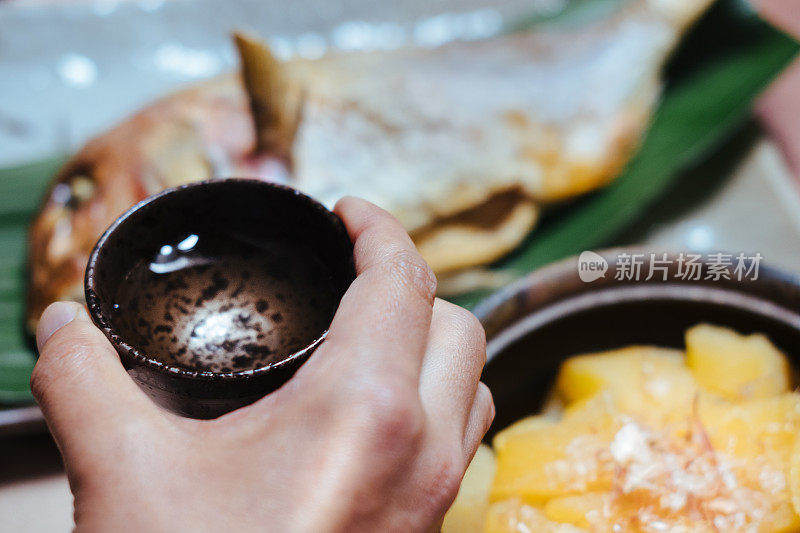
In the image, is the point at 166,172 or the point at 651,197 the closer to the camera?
the point at 166,172

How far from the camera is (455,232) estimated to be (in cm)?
164

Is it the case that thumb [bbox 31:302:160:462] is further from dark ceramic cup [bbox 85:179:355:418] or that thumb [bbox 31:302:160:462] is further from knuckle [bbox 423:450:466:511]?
knuckle [bbox 423:450:466:511]

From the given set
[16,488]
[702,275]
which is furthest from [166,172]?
[702,275]

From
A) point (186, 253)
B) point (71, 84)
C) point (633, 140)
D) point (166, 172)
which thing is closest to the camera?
point (186, 253)

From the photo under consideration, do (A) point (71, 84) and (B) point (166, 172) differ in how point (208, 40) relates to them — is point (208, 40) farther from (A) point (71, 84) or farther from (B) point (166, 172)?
(B) point (166, 172)

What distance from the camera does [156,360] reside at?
612 millimetres

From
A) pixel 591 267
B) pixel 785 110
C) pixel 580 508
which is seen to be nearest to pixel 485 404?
pixel 580 508

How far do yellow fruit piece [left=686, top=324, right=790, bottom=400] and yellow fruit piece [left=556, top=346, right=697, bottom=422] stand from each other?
29mm

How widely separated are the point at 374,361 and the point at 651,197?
50.0 inches

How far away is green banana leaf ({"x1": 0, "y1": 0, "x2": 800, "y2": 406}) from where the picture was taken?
144 centimetres

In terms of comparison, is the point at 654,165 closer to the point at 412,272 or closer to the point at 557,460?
the point at 557,460

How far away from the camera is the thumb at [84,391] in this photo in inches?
21.6

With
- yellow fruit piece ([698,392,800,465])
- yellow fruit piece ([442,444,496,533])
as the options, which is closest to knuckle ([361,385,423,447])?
yellow fruit piece ([442,444,496,533])

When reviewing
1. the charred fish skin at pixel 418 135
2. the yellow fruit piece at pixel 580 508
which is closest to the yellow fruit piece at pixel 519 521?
the yellow fruit piece at pixel 580 508
